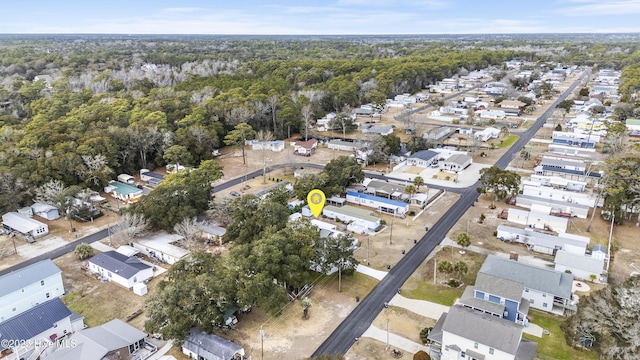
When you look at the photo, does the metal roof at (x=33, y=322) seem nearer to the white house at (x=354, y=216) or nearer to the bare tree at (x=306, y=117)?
the white house at (x=354, y=216)

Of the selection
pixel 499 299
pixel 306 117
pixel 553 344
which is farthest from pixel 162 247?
pixel 306 117

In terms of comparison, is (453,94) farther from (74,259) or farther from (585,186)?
(74,259)

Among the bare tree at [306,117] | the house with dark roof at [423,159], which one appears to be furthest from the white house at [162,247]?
the bare tree at [306,117]

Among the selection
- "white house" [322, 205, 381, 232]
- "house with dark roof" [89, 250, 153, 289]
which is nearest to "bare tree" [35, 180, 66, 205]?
"house with dark roof" [89, 250, 153, 289]

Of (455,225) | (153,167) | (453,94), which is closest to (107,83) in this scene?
(153,167)

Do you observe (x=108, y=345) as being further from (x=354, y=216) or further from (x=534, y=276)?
(x=534, y=276)

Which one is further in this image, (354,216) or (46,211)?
(46,211)

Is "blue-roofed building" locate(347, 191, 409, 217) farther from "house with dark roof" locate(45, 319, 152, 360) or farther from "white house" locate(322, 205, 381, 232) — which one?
"house with dark roof" locate(45, 319, 152, 360)
